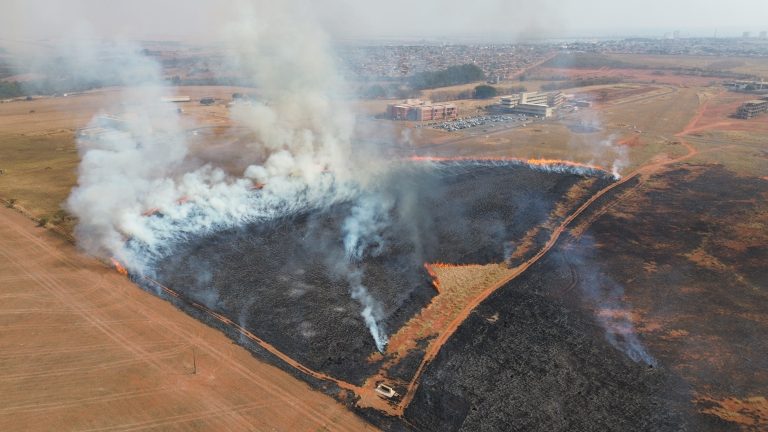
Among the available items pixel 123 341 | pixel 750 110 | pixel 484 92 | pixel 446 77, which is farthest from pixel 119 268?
pixel 446 77

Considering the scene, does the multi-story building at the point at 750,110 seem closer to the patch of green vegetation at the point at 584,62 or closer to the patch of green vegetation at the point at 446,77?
the patch of green vegetation at the point at 584,62

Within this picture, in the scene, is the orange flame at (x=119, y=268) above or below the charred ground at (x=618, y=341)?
above

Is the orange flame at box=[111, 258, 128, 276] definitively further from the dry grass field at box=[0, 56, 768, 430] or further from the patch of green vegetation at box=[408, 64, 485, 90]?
the patch of green vegetation at box=[408, 64, 485, 90]

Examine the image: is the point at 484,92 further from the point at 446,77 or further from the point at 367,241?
the point at 367,241

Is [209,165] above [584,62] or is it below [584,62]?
below

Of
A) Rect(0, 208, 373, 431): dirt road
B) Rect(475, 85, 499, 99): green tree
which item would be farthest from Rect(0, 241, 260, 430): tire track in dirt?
Result: Rect(475, 85, 499, 99): green tree

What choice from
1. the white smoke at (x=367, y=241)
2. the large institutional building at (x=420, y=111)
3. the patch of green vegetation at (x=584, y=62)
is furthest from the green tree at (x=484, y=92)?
the white smoke at (x=367, y=241)

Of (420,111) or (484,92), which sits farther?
(484,92)
